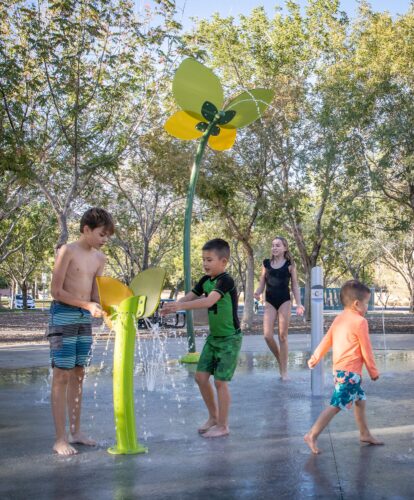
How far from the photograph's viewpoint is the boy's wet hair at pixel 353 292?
4.32 m

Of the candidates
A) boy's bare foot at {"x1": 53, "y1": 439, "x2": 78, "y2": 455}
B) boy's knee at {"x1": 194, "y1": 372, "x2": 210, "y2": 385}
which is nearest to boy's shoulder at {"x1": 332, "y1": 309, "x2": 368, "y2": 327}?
boy's knee at {"x1": 194, "y1": 372, "x2": 210, "y2": 385}

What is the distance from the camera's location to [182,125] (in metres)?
8.82

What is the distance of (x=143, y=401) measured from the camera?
6102mm

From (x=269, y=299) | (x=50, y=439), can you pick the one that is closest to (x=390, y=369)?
(x=269, y=299)

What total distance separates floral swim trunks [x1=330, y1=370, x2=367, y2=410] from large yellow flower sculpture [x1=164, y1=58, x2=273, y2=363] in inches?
171

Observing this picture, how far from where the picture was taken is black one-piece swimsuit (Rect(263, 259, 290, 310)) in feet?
24.4

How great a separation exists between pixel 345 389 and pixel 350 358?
0.64ft

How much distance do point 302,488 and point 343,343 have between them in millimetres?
1142

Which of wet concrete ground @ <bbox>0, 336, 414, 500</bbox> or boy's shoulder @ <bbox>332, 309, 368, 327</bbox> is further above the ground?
boy's shoulder @ <bbox>332, 309, 368, 327</bbox>

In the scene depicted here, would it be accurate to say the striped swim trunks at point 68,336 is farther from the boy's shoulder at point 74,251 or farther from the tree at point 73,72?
the tree at point 73,72

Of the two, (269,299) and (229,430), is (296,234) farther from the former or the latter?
(229,430)

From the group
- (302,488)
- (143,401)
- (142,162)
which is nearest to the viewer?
(302,488)

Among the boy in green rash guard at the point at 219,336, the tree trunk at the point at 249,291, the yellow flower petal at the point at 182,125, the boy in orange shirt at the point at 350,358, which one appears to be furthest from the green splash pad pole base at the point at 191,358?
the tree trunk at the point at 249,291

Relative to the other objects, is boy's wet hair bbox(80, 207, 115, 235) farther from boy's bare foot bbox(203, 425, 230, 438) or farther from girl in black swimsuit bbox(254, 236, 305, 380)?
girl in black swimsuit bbox(254, 236, 305, 380)
